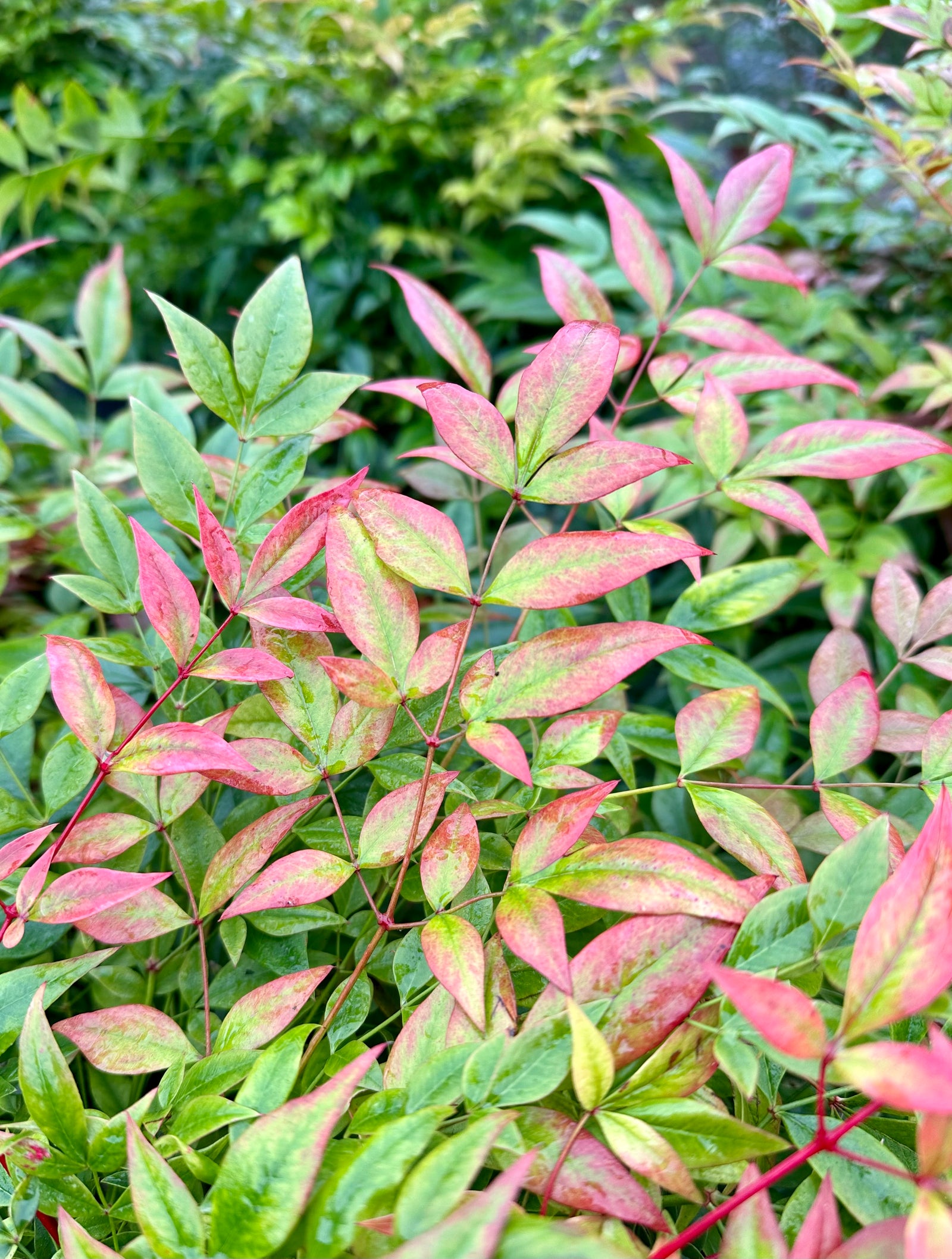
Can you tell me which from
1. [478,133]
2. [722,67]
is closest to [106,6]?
[478,133]

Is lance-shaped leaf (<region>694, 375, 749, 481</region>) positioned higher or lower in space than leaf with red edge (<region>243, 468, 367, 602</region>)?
higher

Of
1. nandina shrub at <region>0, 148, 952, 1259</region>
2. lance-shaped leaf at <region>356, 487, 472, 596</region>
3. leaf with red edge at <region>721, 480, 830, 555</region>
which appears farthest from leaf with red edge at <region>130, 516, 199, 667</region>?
leaf with red edge at <region>721, 480, 830, 555</region>

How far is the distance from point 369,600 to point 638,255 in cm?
41

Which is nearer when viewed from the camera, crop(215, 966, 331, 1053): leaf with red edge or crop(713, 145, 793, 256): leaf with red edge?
crop(215, 966, 331, 1053): leaf with red edge

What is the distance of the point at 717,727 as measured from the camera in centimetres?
51

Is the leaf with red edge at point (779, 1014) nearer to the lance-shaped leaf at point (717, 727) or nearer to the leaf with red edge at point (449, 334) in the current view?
the lance-shaped leaf at point (717, 727)

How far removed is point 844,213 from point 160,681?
1.17m

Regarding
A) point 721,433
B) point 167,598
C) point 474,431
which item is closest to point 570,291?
point 721,433

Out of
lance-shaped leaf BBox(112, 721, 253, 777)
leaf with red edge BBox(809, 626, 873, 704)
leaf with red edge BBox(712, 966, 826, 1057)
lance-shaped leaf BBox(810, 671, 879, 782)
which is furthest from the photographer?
leaf with red edge BBox(809, 626, 873, 704)

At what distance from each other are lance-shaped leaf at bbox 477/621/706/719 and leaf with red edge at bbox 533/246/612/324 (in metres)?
0.34

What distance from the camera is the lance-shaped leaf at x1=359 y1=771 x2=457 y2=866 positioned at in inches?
17.6

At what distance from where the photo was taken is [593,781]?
45cm

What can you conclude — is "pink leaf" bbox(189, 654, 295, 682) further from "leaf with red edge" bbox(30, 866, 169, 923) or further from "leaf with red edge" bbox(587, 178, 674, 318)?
"leaf with red edge" bbox(587, 178, 674, 318)

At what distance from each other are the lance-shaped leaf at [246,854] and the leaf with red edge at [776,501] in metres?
0.33
